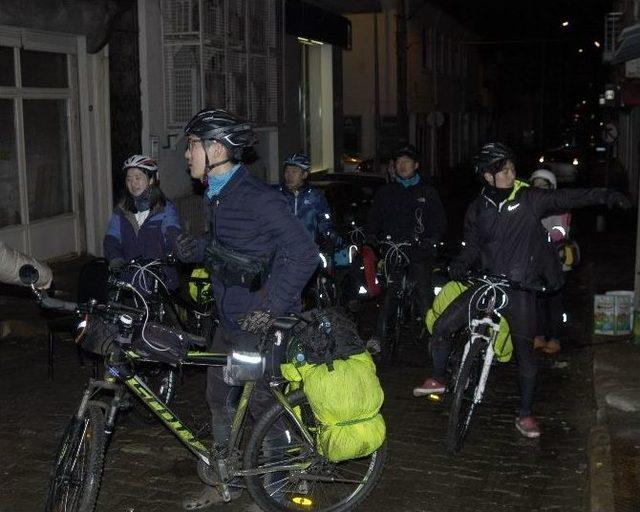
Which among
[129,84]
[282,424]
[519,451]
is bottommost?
[519,451]

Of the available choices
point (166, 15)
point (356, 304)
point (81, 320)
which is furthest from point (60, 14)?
point (81, 320)

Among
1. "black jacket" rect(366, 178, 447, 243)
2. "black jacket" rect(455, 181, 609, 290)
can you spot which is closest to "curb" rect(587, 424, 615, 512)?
"black jacket" rect(455, 181, 609, 290)

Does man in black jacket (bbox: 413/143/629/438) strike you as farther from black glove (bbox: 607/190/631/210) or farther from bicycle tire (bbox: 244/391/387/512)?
bicycle tire (bbox: 244/391/387/512)

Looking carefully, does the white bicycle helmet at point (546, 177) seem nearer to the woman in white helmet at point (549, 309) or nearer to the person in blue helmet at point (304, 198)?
the woman in white helmet at point (549, 309)

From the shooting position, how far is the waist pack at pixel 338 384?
445 centimetres

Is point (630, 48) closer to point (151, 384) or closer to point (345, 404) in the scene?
point (151, 384)

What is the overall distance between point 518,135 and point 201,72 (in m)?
56.7

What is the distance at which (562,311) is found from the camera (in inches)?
342

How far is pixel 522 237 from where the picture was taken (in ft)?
20.2

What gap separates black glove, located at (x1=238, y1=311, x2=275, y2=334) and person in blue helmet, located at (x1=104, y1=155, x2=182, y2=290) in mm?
2467

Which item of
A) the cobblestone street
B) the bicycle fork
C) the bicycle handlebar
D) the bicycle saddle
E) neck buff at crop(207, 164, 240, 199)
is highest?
neck buff at crop(207, 164, 240, 199)

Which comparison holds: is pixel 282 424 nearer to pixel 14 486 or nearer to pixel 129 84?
pixel 14 486

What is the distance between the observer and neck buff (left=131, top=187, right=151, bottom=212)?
6773 millimetres

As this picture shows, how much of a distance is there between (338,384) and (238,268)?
76 cm
